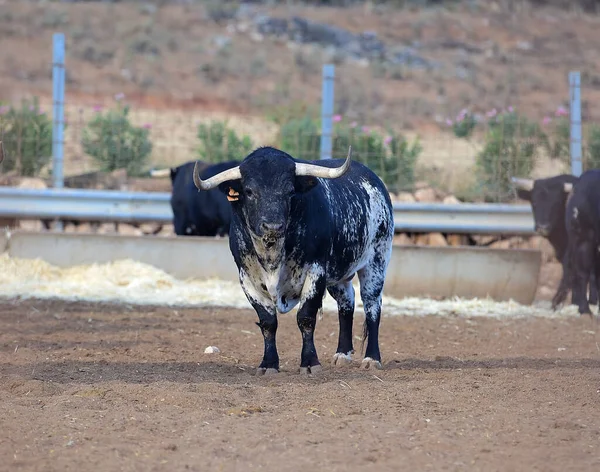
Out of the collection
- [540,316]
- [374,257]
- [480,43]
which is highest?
[480,43]

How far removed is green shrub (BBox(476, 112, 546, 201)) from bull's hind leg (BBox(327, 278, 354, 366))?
21.8ft

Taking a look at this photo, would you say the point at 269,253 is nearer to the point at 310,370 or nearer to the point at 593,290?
the point at 310,370

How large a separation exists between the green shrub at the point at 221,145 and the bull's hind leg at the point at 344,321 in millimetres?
8009

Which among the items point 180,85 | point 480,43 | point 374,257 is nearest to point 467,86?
point 480,43

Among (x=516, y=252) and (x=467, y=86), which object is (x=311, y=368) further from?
(x=467, y=86)

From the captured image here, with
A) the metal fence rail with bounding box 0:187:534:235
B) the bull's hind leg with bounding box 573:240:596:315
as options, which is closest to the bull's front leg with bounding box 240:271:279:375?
the bull's hind leg with bounding box 573:240:596:315

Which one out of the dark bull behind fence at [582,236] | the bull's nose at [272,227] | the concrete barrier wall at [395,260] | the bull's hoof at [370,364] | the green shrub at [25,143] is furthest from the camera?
the green shrub at [25,143]

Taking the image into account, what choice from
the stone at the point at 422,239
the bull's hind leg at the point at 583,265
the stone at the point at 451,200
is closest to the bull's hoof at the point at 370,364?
the bull's hind leg at the point at 583,265

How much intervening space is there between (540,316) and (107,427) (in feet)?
24.7

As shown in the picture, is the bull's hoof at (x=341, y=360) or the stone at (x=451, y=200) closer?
the bull's hoof at (x=341, y=360)

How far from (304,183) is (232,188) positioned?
51cm

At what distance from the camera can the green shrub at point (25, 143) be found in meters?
15.6

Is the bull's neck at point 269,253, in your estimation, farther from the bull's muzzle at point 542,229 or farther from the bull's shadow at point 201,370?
the bull's muzzle at point 542,229

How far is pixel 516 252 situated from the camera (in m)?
13.0
